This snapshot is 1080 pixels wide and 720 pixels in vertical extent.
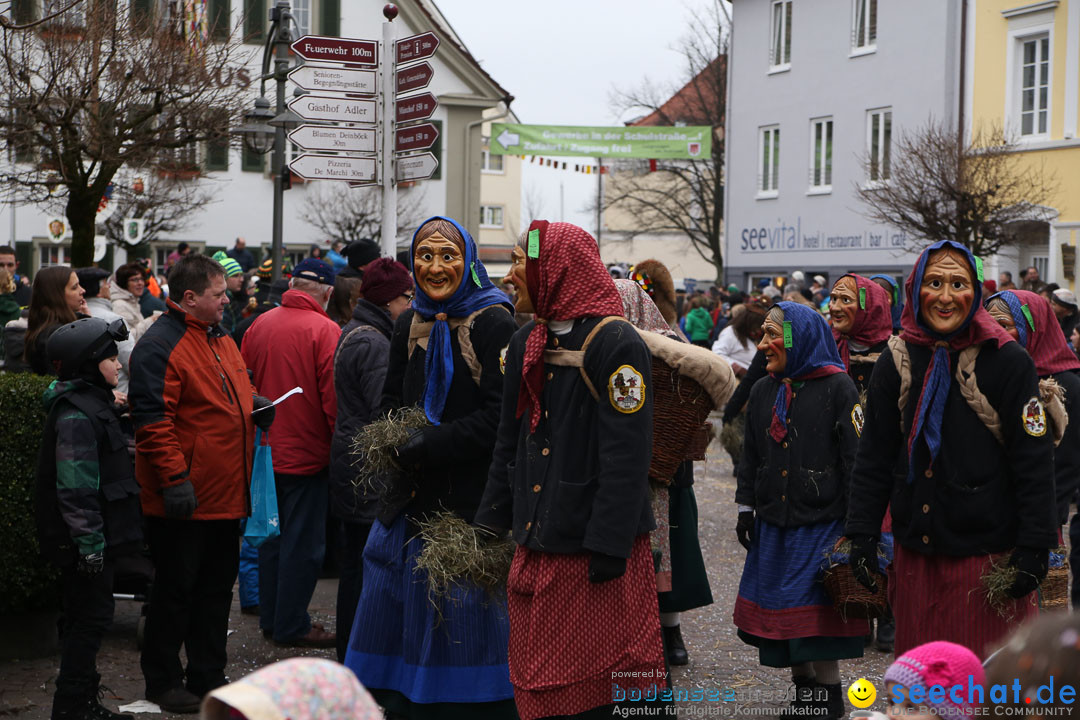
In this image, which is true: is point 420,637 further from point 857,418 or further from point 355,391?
point 857,418

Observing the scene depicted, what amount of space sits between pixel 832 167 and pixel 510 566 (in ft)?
95.5

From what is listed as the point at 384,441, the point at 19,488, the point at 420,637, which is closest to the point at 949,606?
the point at 420,637

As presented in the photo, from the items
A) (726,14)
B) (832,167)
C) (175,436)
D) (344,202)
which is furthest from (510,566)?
(726,14)

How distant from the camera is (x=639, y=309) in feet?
21.3

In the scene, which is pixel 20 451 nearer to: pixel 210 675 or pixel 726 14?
pixel 210 675

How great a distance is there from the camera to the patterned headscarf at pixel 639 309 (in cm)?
645

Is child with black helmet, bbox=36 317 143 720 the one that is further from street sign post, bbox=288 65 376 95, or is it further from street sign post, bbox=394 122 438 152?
street sign post, bbox=288 65 376 95

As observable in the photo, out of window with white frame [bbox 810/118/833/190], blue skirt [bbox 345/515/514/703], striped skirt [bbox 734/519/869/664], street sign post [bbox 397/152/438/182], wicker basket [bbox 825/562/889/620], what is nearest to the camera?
blue skirt [bbox 345/515/514/703]

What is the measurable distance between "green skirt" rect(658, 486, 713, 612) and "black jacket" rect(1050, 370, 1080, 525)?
1926 millimetres

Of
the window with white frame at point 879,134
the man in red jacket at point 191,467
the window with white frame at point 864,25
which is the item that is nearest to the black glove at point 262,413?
the man in red jacket at point 191,467

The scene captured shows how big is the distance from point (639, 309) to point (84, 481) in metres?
2.86

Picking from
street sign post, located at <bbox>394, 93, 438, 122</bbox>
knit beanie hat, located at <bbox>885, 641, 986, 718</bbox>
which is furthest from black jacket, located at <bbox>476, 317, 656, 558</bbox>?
street sign post, located at <bbox>394, 93, 438, 122</bbox>

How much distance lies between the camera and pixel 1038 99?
1022 inches

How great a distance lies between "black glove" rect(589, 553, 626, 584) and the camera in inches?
169
